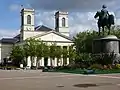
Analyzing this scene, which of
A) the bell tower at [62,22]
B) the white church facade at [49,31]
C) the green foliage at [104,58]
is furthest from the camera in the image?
the bell tower at [62,22]

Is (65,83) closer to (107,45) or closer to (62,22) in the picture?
(107,45)

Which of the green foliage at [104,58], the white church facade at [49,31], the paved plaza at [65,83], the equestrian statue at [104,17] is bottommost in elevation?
the paved plaza at [65,83]

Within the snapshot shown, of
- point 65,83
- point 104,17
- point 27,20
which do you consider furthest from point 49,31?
point 65,83

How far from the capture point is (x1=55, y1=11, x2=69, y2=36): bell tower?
129125 mm

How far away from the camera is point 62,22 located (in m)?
130

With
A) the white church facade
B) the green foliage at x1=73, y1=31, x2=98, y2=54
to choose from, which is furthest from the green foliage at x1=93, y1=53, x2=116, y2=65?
the white church facade

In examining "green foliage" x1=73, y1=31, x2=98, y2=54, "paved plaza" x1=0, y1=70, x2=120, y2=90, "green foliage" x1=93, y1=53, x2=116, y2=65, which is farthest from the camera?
"green foliage" x1=73, y1=31, x2=98, y2=54

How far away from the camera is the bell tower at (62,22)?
129125mm

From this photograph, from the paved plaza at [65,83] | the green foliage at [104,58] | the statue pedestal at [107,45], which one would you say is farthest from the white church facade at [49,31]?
the paved plaza at [65,83]

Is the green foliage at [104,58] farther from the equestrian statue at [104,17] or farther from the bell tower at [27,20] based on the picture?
the bell tower at [27,20]

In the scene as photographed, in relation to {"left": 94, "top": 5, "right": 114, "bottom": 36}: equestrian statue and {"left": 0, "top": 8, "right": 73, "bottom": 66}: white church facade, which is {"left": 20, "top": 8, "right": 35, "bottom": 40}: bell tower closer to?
{"left": 0, "top": 8, "right": 73, "bottom": 66}: white church facade

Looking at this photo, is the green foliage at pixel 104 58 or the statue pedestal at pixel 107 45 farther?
the statue pedestal at pixel 107 45

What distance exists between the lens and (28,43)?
338 feet

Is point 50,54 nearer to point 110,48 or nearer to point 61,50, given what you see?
point 61,50
